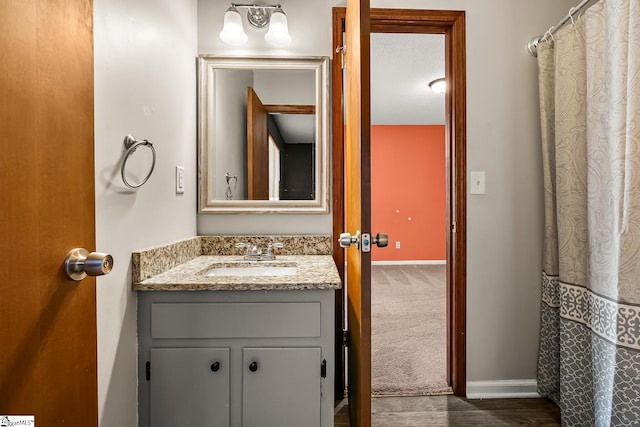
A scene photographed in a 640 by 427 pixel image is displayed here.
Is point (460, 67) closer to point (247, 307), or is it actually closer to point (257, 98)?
point (257, 98)

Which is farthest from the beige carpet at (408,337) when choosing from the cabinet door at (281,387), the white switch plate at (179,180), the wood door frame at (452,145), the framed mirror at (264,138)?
the white switch plate at (179,180)

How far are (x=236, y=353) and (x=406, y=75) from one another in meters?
3.24

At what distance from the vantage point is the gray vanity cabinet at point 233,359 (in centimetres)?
113

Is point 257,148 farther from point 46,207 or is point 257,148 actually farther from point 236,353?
point 46,207

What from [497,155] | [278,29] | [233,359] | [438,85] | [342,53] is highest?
[438,85]

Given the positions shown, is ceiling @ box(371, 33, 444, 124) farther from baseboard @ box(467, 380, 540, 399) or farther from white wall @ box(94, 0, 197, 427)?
baseboard @ box(467, 380, 540, 399)

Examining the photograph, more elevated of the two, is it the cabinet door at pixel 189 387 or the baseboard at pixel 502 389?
the cabinet door at pixel 189 387

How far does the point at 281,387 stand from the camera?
3.75 feet

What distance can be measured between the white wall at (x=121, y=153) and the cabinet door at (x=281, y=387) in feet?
1.31

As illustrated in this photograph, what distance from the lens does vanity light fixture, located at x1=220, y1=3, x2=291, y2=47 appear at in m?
1.64

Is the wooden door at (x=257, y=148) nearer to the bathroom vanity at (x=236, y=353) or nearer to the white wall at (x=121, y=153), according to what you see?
the white wall at (x=121, y=153)

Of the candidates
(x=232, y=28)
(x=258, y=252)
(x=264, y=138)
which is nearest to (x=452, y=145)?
(x=264, y=138)

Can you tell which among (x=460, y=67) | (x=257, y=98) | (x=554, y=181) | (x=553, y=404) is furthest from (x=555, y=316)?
(x=257, y=98)

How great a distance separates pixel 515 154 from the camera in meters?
1.72
